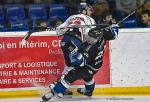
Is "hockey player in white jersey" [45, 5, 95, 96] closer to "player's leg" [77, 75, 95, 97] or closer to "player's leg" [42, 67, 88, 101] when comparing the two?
"player's leg" [42, 67, 88, 101]

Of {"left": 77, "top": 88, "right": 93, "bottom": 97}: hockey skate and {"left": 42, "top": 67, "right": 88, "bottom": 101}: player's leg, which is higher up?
{"left": 42, "top": 67, "right": 88, "bottom": 101}: player's leg

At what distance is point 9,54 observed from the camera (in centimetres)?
830

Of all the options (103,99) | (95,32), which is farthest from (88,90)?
(95,32)

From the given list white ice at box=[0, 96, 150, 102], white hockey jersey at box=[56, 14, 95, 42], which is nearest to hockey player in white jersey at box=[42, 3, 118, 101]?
white hockey jersey at box=[56, 14, 95, 42]

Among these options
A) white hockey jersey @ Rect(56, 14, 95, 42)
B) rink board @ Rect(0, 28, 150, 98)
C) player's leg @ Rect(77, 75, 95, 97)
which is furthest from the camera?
rink board @ Rect(0, 28, 150, 98)

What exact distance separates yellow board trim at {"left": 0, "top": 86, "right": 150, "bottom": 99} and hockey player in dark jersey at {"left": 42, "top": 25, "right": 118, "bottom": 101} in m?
0.18

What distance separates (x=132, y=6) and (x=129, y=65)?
182 centimetres

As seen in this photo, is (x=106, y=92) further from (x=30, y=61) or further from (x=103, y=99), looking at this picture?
(x=30, y=61)

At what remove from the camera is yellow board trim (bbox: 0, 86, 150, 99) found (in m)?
8.30

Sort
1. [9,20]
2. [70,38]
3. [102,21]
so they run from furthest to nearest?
[9,20] < [102,21] < [70,38]

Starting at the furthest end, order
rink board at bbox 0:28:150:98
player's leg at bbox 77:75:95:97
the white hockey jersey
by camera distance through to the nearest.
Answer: rink board at bbox 0:28:150:98
player's leg at bbox 77:75:95:97
the white hockey jersey

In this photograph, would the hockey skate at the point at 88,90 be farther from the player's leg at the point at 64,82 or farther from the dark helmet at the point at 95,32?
the dark helmet at the point at 95,32

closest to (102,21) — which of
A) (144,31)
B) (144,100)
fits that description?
(144,31)

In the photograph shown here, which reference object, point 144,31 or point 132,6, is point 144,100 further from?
point 132,6
